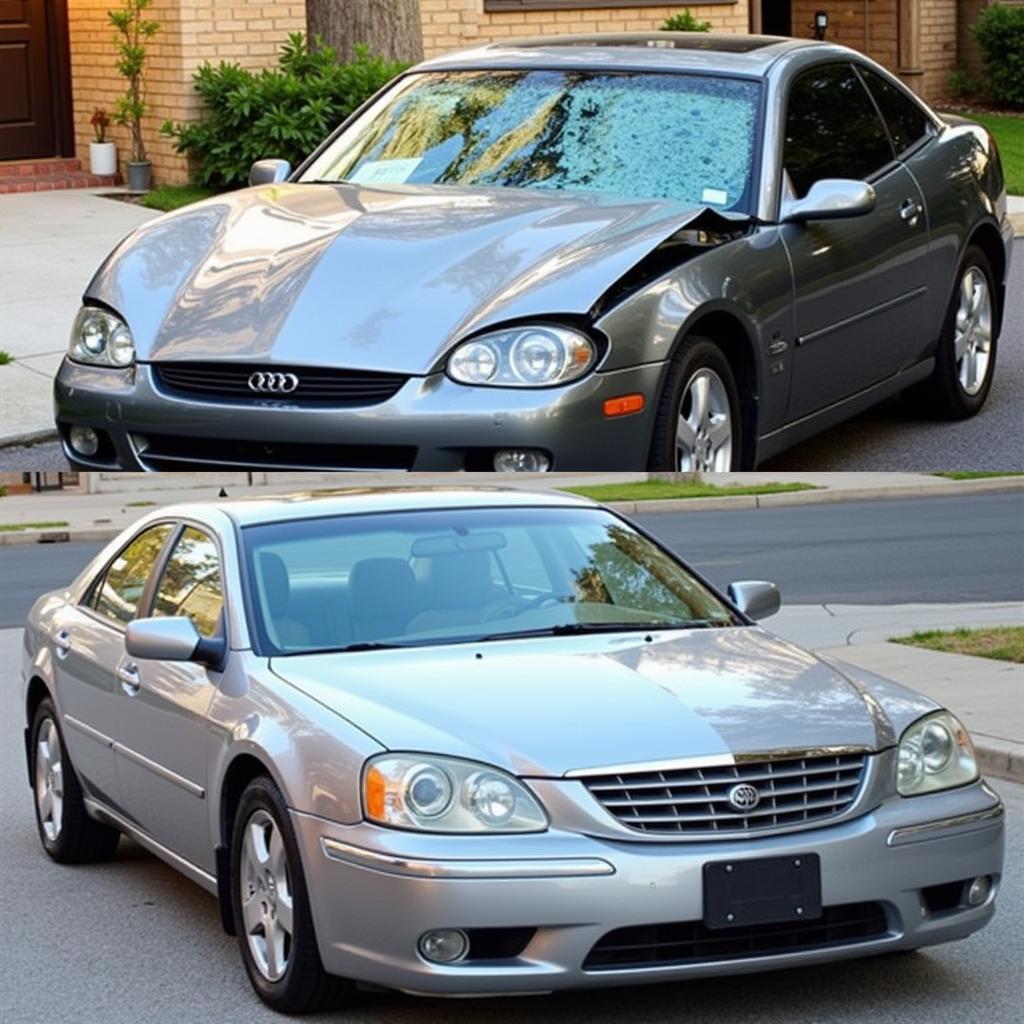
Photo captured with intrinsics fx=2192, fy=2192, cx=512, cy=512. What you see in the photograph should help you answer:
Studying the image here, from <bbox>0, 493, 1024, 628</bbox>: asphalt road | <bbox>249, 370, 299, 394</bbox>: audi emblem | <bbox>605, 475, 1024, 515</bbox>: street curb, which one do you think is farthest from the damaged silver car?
<bbox>605, 475, 1024, 515</bbox>: street curb

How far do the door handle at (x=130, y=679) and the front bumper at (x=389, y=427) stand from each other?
0.83 metres

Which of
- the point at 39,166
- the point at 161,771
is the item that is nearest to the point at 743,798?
the point at 161,771

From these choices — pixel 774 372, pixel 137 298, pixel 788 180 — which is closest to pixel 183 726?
pixel 137 298

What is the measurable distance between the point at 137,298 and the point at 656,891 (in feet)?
11.4

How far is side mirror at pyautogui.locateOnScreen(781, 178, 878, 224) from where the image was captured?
26.7ft

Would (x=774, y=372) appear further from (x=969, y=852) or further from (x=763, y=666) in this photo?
(x=969, y=852)

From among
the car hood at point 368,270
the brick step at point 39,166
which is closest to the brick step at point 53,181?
the brick step at point 39,166

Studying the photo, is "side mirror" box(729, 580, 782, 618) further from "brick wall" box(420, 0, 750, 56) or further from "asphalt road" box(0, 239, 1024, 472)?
"brick wall" box(420, 0, 750, 56)

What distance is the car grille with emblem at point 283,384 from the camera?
6902 millimetres

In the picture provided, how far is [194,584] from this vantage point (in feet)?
21.4

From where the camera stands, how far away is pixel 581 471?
284 inches

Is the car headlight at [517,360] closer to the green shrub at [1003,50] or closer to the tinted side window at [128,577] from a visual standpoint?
the tinted side window at [128,577]

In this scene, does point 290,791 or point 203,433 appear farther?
point 203,433

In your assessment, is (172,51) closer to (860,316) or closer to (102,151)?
(102,151)
